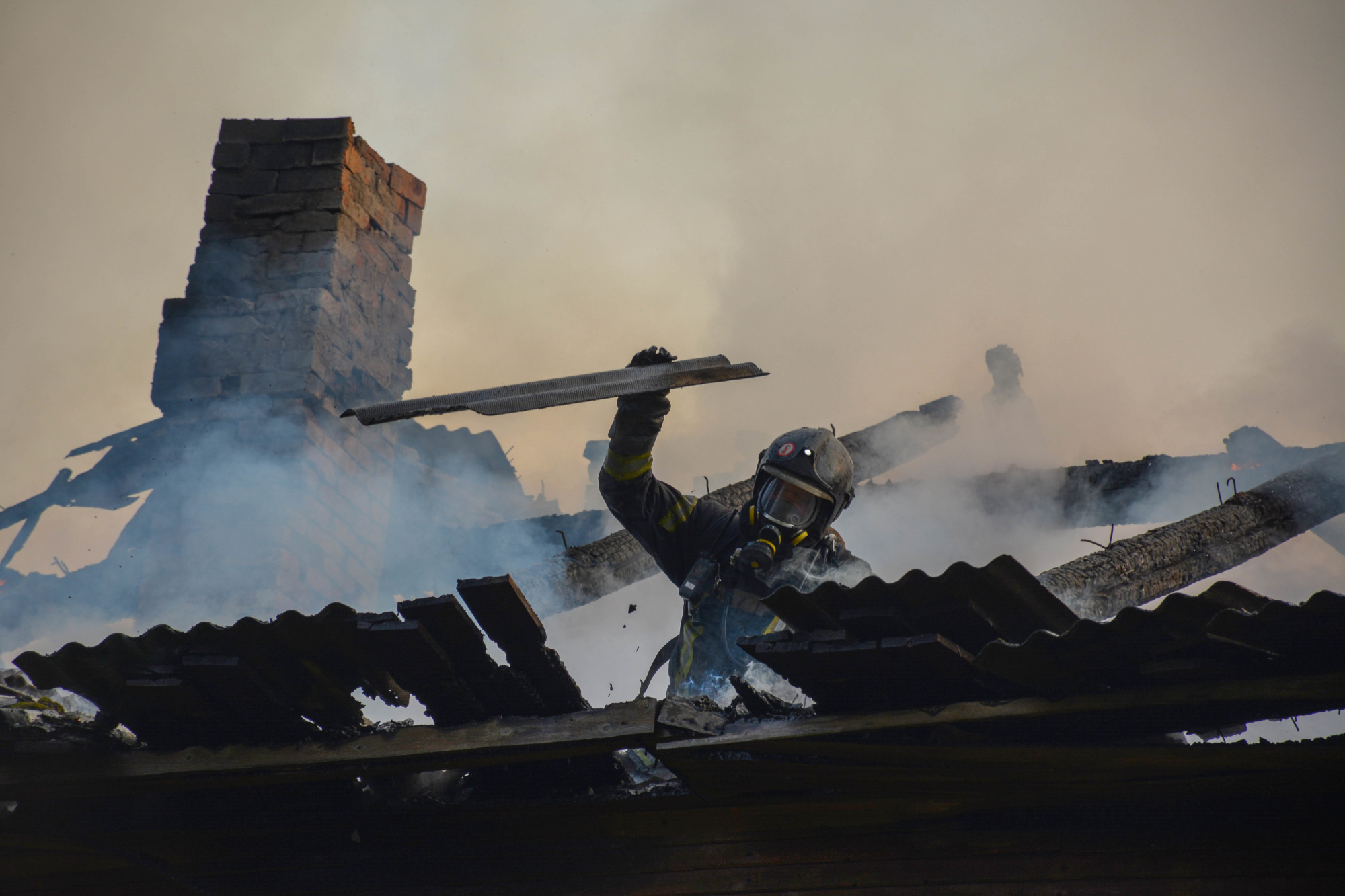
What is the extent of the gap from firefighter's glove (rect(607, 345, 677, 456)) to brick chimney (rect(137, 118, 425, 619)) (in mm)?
3222

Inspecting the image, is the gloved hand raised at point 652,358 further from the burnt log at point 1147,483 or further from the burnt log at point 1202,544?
the burnt log at point 1147,483

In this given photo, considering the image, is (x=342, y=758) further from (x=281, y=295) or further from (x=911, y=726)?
(x=281, y=295)

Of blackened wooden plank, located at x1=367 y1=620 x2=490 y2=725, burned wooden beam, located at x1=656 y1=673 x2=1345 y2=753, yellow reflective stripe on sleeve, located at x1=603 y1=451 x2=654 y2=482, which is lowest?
burned wooden beam, located at x1=656 y1=673 x2=1345 y2=753

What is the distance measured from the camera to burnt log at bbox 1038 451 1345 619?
5.51 m

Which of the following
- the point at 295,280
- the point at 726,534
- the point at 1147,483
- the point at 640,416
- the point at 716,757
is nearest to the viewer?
the point at 716,757

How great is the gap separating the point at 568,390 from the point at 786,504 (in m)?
1.78

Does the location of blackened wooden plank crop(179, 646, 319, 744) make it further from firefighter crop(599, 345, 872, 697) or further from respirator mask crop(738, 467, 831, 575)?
respirator mask crop(738, 467, 831, 575)

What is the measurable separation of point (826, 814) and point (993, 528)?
18.5 ft

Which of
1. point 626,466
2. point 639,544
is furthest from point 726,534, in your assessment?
point 639,544

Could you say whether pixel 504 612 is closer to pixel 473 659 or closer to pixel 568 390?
pixel 473 659

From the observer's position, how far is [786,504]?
17.5ft

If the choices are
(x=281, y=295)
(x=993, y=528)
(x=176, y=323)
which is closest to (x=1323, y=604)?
(x=993, y=528)

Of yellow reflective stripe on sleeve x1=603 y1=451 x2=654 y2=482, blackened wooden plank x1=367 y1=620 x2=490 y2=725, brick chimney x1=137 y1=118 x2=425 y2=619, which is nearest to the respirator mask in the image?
yellow reflective stripe on sleeve x1=603 y1=451 x2=654 y2=482

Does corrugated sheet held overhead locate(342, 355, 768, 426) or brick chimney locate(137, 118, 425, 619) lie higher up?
brick chimney locate(137, 118, 425, 619)
